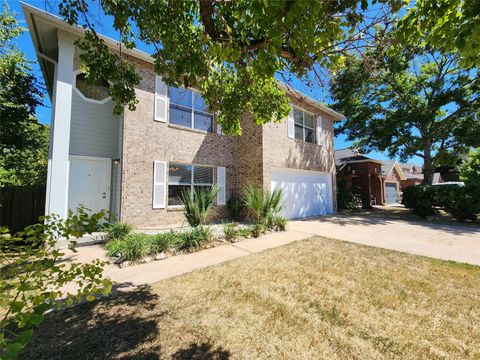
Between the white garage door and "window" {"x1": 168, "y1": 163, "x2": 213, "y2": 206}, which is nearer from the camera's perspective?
"window" {"x1": 168, "y1": 163, "x2": 213, "y2": 206}

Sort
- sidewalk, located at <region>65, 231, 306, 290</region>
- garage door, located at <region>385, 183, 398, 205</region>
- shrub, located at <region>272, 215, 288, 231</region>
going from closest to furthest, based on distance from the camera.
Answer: sidewalk, located at <region>65, 231, 306, 290</region> < shrub, located at <region>272, 215, 288, 231</region> < garage door, located at <region>385, 183, 398, 205</region>

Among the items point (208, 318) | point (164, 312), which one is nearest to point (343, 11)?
point (208, 318)

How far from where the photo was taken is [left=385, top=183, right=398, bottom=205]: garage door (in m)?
23.0

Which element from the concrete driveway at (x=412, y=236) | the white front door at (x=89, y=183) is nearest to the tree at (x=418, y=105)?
the concrete driveway at (x=412, y=236)

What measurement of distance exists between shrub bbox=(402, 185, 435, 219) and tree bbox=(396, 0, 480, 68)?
1176cm

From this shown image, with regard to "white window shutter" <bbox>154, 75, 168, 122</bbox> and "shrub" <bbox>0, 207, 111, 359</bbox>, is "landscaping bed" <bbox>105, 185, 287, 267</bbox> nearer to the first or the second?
"white window shutter" <bbox>154, 75, 168, 122</bbox>

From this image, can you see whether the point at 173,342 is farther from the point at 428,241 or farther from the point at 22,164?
the point at 22,164

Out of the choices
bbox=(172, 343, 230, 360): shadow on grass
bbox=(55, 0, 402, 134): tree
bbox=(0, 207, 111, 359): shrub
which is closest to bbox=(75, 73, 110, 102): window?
bbox=(55, 0, 402, 134): tree

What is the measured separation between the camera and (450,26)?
8.46 ft

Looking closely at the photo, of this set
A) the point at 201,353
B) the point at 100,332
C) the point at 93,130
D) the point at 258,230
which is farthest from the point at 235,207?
the point at 201,353

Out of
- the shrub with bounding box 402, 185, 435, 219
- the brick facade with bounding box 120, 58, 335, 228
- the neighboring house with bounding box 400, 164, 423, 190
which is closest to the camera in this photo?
the brick facade with bounding box 120, 58, 335, 228

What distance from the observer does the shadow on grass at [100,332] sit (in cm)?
249

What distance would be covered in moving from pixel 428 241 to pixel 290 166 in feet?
20.2

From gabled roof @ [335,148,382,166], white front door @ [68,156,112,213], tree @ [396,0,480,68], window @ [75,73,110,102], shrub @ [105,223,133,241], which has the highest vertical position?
window @ [75,73,110,102]
